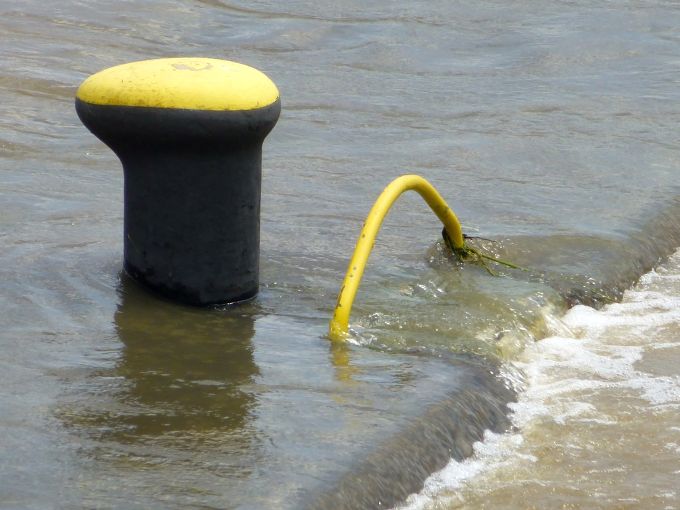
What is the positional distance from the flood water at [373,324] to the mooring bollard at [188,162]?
0.16 meters

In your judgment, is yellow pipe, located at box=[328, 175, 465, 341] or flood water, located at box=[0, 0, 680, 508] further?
→ yellow pipe, located at box=[328, 175, 465, 341]

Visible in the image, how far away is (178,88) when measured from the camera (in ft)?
14.8

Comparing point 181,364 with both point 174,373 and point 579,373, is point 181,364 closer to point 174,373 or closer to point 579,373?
point 174,373

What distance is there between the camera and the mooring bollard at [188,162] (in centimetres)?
454

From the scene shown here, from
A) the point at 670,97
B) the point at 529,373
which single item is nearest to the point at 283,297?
the point at 529,373

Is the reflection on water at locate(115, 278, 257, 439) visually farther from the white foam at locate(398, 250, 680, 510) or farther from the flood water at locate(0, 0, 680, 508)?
the white foam at locate(398, 250, 680, 510)

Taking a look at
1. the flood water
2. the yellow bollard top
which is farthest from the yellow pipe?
the yellow bollard top

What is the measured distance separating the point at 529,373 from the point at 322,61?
6483 mm

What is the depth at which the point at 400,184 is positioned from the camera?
509 cm

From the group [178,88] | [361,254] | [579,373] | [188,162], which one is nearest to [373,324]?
[361,254]

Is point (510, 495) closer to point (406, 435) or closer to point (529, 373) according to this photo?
point (406, 435)

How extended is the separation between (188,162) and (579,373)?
69.6 inches

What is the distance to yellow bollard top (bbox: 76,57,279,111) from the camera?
451 centimetres

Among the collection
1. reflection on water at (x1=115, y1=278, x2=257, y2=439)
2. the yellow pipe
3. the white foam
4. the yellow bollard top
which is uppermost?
the yellow bollard top
